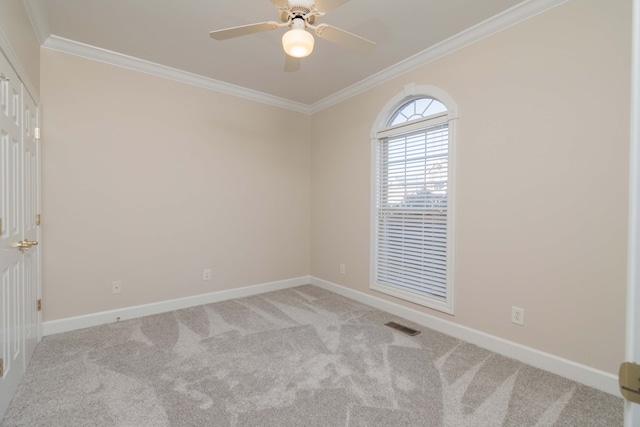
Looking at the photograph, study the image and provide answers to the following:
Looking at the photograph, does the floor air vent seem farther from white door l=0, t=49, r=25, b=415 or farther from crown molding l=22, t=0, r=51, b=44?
crown molding l=22, t=0, r=51, b=44

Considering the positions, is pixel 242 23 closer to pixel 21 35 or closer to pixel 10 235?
pixel 21 35

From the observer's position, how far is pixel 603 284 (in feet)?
6.42

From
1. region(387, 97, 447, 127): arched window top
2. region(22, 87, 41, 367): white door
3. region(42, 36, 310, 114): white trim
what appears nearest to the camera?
region(22, 87, 41, 367): white door

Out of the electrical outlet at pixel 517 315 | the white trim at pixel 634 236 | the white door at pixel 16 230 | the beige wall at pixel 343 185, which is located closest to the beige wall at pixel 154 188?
the beige wall at pixel 343 185

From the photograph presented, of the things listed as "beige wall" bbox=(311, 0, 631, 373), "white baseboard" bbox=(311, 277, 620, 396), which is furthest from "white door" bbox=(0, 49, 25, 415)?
"beige wall" bbox=(311, 0, 631, 373)

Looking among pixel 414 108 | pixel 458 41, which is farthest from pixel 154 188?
pixel 458 41

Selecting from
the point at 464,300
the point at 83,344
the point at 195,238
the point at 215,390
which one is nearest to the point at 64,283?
the point at 83,344

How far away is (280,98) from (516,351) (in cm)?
386

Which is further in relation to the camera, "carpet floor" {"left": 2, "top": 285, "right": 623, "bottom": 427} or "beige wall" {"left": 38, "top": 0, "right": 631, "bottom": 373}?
"beige wall" {"left": 38, "top": 0, "right": 631, "bottom": 373}

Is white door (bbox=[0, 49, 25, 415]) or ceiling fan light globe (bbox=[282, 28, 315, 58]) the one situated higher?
ceiling fan light globe (bbox=[282, 28, 315, 58])

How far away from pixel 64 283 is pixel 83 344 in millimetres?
663

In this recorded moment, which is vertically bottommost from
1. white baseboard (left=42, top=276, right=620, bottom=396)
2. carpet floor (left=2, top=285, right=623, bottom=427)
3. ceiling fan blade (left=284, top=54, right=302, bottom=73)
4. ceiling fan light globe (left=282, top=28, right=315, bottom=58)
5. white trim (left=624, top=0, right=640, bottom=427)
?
carpet floor (left=2, top=285, right=623, bottom=427)

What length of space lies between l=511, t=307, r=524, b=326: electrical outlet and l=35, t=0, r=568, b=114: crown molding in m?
2.27

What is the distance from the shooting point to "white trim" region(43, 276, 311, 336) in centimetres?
277
